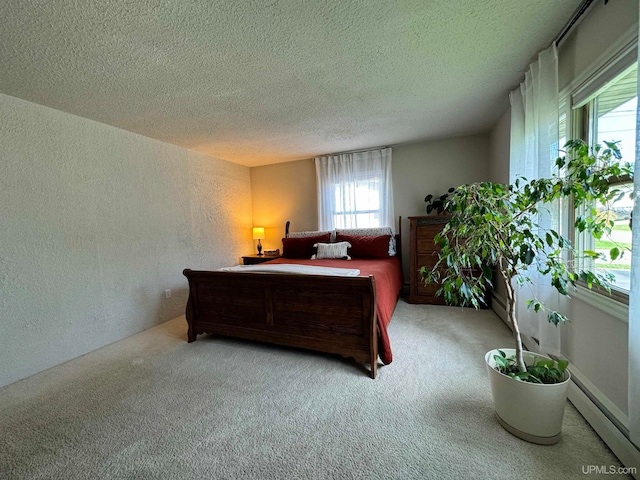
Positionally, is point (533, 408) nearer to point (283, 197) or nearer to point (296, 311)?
point (296, 311)

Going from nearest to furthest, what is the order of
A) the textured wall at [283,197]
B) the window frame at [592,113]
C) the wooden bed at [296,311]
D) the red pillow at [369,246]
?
the window frame at [592,113] < the wooden bed at [296,311] < the red pillow at [369,246] < the textured wall at [283,197]

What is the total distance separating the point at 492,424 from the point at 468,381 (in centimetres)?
39

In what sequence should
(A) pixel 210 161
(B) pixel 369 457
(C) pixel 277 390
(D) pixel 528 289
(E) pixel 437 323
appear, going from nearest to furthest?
(B) pixel 369 457, (C) pixel 277 390, (D) pixel 528 289, (E) pixel 437 323, (A) pixel 210 161

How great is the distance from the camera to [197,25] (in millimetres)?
1450

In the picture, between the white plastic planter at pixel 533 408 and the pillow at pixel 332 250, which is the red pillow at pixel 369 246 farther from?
the white plastic planter at pixel 533 408

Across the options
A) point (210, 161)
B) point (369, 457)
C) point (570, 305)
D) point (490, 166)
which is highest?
point (210, 161)

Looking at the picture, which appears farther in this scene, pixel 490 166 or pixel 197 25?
pixel 490 166

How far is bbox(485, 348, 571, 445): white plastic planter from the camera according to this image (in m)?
1.24

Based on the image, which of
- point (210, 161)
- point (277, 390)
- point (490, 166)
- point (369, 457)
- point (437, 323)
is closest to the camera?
point (369, 457)

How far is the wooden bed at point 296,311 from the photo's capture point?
77.9 inches

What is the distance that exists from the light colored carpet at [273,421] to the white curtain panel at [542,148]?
0.45 meters

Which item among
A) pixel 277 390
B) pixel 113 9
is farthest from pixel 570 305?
Answer: pixel 113 9

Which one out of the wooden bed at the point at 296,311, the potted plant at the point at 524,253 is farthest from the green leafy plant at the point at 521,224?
the wooden bed at the point at 296,311

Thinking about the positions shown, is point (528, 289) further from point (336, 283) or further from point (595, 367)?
point (336, 283)
